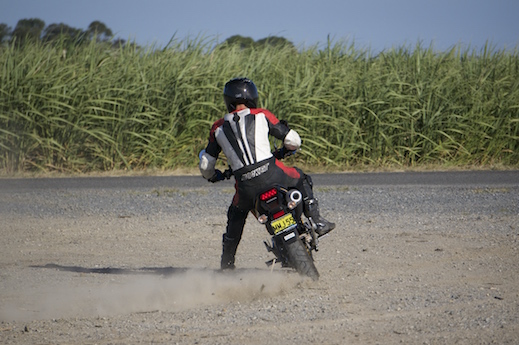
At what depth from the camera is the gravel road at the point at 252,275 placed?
175 inches

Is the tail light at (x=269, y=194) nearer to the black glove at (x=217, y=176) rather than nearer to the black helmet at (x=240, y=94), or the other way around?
the black glove at (x=217, y=176)

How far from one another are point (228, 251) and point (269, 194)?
955mm

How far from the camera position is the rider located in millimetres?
5270

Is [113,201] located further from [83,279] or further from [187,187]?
[83,279]

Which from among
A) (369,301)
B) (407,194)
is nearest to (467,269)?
(369,301)

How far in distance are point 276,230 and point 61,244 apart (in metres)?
3.52

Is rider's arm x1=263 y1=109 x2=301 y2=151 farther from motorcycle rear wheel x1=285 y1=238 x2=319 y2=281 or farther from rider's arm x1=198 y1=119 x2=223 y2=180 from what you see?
motorcycle rear wheel x1=285 y1=238 x2=319 y2=281

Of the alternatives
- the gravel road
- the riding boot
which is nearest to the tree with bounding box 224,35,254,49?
the gravel road

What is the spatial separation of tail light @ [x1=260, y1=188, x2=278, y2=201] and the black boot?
0.79 m

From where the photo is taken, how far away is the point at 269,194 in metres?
5.20

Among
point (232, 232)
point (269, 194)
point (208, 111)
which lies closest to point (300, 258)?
point (269, 194)

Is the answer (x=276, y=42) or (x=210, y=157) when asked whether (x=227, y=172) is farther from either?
(x=276, y=42)

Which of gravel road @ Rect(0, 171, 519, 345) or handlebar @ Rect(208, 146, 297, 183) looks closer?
gravel road @ Rect(0, 171, 519, 345)

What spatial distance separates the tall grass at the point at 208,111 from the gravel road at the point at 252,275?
421cm
